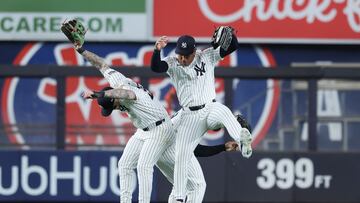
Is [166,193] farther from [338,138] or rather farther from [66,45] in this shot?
[66,45]

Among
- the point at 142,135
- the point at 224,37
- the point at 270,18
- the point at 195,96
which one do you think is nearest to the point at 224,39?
the point at 224,37

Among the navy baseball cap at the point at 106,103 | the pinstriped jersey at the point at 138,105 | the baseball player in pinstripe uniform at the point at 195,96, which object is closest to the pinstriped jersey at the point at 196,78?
the baseball player in pinstripe uniform at the point at 195,96

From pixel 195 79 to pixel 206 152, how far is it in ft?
2.59

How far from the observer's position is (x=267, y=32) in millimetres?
17781

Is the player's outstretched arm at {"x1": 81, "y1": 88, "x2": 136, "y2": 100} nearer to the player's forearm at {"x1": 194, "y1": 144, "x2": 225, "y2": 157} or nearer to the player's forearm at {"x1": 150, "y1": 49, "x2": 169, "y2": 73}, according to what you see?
→ the player's forearm at {"x1": 150, "y1": 49, "x2": 169, "y2": 73}

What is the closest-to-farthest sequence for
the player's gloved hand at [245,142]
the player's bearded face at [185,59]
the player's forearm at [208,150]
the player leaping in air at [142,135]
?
1. the player's gloved hand at [245,142]
2. the player's bearded face at [185,59]
3. the player leaping in air at [142,135]
4. the player's forearm at [208,150]

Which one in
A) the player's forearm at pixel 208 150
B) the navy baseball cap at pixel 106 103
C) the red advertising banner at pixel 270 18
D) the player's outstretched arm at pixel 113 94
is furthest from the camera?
the red advertising banner at pixel 270 18

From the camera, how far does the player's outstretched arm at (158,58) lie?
11.6 m

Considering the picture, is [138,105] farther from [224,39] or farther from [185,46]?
[224,39]

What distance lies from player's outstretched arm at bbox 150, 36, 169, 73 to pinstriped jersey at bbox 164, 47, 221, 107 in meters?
0.18

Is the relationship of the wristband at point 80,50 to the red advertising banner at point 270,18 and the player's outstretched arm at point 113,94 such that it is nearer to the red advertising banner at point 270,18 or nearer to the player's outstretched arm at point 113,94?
the player's outstretched arm at point 113,94

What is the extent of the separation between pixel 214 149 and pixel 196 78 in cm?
72

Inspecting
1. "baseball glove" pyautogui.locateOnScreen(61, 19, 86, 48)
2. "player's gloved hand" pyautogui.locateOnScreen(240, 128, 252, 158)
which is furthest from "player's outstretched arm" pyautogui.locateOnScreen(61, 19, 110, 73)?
"player's gloved hand" pyautogui.locateOnScreen(240, 128, 252, 158)

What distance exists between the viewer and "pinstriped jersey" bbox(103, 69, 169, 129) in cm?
1220
